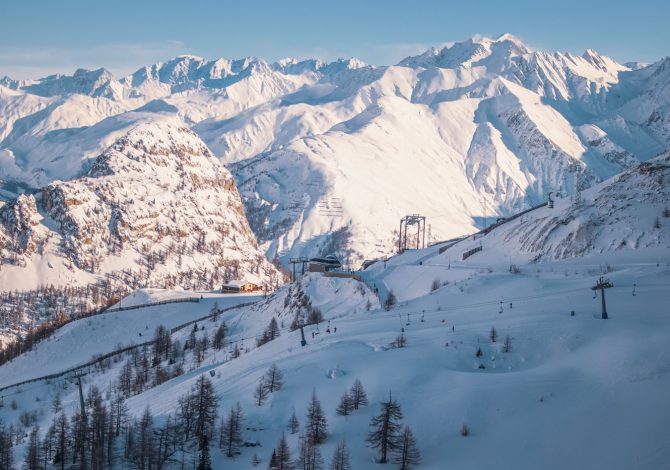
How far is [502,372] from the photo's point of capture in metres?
36.7

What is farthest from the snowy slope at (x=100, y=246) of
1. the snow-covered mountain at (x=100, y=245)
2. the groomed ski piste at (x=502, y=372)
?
the groomed ski piste at (x=502, y=372)

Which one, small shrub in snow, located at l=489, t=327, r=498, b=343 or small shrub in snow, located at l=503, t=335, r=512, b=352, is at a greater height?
small shrub in snow, located at l=489, t=327, r=498, b=343

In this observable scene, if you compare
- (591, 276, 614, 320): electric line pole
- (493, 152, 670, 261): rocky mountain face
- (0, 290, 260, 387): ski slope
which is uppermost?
(493, 152, 670, 261): rocky mountain face

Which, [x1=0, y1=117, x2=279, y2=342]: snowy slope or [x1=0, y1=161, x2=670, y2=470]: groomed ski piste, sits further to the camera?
[x1=0, y1=117, x2=279, y2=342]: snowy slope

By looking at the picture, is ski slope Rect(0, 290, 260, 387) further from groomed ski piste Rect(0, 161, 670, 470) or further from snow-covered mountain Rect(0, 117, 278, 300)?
snow-covered mountain Rect(0, 117, 278, 300)

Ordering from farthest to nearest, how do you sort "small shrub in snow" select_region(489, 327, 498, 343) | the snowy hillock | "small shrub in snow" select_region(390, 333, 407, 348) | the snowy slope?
the snowy slope < "small shrub in snow" select_region(390, 333, 407, 348) < "small shrub in snow" select_region(489, 327, 498, 343) < the snowy hillock

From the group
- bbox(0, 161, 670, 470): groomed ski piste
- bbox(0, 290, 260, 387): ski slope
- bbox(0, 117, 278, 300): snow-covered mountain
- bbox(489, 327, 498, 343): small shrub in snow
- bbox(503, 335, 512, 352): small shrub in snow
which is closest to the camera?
bbox(0, 161, 670, 470): groomed ski piste

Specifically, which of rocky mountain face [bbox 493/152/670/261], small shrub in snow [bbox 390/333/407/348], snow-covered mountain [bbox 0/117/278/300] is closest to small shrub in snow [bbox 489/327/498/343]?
small shrub in snow [bbox 390/333/407/348]

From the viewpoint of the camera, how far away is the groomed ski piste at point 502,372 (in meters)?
29.5

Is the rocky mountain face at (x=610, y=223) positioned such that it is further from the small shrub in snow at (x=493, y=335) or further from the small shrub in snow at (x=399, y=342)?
the small shrub in snow at (x=399, y=342)

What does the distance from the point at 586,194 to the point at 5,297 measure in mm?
125082

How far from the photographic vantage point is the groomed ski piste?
29.5 metres

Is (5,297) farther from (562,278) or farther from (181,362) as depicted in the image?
(562,278)

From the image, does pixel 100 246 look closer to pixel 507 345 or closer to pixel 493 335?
pixel 493 335
